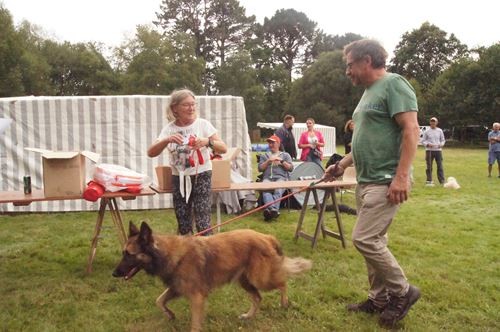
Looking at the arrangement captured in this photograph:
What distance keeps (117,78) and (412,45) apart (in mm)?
33892

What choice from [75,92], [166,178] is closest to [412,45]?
[75,92]

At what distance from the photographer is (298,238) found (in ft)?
20.7

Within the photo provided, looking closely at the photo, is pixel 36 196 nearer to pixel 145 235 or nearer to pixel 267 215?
pixel 145 235

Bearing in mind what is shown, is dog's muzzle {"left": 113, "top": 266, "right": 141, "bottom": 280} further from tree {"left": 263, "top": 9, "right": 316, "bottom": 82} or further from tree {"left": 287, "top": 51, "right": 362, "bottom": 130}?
tree {"left": 263, "top": 9, "right": 316, "bottom": 82}

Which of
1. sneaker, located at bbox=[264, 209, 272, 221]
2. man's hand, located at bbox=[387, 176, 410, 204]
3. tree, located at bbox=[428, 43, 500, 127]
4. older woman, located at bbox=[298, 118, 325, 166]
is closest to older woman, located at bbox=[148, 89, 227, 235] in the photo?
man's hand, located at bbox=[387, 176, 410, 204]

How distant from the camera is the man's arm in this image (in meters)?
2.97

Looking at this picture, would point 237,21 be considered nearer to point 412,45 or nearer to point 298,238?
point 412,45

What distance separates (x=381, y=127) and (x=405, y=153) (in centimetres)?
27

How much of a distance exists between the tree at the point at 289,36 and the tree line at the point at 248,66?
0.14 m

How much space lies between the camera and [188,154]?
3951 mm

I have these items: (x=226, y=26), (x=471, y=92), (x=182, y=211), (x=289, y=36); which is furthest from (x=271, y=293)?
(x=289, y=36)

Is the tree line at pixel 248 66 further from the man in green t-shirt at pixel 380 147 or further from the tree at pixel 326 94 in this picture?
the man in green t-shirt at pixel 380 147

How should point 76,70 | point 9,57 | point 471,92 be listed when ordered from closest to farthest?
point 9,57, point 471,92, point 76,70

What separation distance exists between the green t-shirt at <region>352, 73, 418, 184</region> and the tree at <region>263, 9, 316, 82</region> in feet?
186
